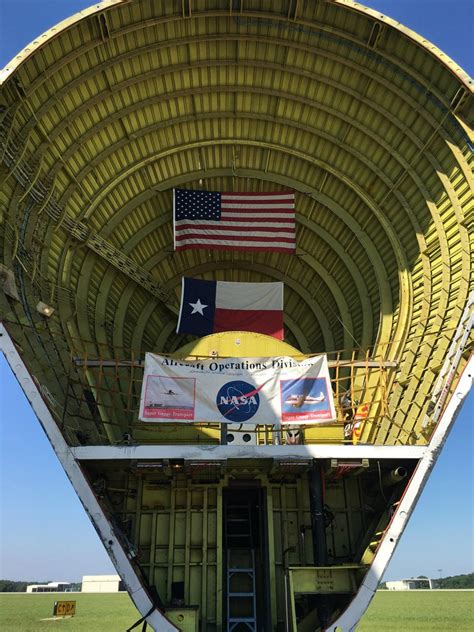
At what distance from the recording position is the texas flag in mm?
17003

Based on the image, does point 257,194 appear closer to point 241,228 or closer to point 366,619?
point 241,228

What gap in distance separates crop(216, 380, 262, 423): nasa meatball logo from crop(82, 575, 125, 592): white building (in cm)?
11544

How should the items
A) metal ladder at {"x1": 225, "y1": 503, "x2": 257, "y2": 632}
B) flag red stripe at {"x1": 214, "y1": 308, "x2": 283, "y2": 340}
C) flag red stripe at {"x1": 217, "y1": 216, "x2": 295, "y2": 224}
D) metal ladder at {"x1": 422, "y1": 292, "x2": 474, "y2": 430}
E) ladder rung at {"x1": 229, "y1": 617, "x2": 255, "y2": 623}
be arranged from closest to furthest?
metal ladder at {"x1": 422, "y1": 292, "x2": 474, "y2": 430} < ladder rung at {"x1": 229, "y1": 617, "x2": 255, "y2": 623} < metal ladder at {"x1": 225, "y1": 503, "x2": 257, "y2": 632} < flag red stripe at {"x1": 217, "y1": 216, "x2": 295, "y2": 224} < flag red stripe at {"x1": 214, "y1": 308, "x2": 283, "y2": 340}

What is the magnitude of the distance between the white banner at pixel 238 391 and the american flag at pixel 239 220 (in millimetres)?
5947

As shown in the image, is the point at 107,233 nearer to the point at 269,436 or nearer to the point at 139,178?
the point at 139,178

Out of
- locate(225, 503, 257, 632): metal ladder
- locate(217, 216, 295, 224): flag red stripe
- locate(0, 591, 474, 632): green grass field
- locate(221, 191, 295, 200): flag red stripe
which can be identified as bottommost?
locate(0, 591, 474, 632): green grass field

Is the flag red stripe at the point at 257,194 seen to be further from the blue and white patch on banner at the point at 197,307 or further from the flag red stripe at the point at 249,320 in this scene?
the flag red stripe at the point at 249,320

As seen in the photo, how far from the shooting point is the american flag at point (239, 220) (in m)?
16.8

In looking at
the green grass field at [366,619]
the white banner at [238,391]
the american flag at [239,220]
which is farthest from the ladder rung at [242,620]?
the green grass field at [366,619]

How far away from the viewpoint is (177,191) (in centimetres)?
1680

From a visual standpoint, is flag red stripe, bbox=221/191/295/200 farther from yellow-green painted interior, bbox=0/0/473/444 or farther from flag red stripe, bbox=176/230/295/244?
flag red stripe, bbox=176/230/295/244

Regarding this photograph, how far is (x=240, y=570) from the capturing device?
40.9 feet

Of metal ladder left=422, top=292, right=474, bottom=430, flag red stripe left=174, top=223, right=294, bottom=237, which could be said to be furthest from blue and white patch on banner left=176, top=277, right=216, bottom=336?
metal ladder left=422, top=292, right=474, bottom=430

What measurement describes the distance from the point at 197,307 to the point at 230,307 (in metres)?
1.25
